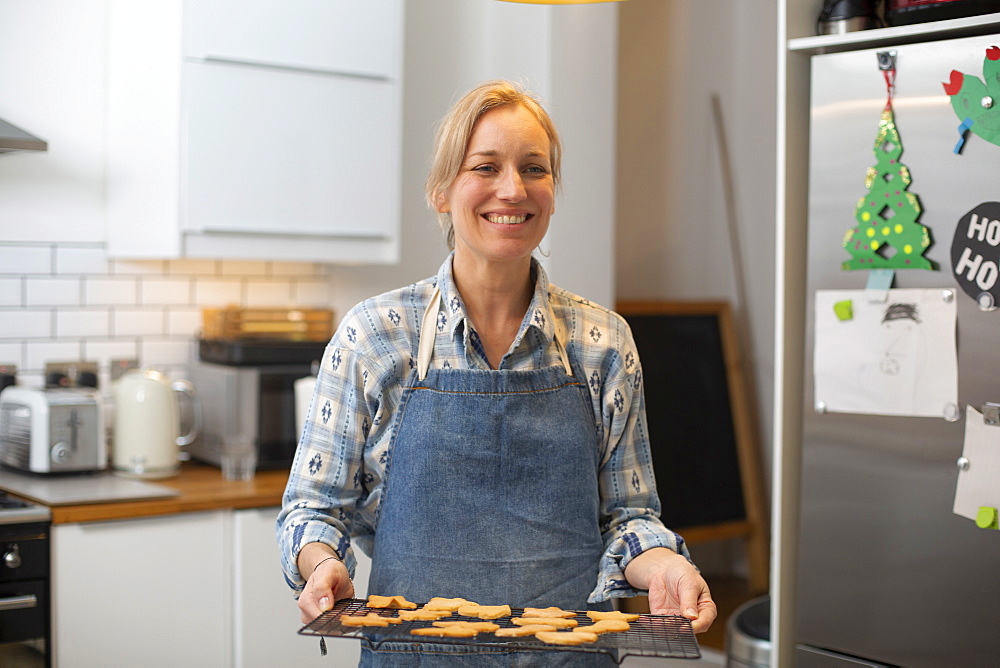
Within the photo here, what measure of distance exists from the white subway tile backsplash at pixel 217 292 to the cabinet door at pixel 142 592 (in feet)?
2.78

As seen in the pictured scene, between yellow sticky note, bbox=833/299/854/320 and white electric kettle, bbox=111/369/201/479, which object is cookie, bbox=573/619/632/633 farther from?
white electric kettle, bbox=111/369/201/479

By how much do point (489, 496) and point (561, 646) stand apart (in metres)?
0.41

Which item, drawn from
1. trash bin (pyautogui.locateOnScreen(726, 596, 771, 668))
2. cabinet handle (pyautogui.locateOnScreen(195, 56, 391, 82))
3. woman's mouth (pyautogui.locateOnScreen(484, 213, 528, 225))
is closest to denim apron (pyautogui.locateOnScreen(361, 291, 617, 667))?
woman's mouth (pyautogui.locateOnScreen(484, 213, 528, 225))

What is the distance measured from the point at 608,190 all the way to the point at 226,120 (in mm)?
1172

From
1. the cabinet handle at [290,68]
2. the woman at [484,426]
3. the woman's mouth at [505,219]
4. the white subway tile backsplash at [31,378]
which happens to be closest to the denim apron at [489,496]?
the woman at [484,426]

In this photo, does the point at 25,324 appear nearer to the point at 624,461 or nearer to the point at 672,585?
the point at 624,461

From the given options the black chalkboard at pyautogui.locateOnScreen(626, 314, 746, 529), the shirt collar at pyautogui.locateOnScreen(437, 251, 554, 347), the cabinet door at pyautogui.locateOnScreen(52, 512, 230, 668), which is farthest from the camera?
the black chalkboard at pyautogui.locateOnScreen(626, 314, 746, 529)

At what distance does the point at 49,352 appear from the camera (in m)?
3.06

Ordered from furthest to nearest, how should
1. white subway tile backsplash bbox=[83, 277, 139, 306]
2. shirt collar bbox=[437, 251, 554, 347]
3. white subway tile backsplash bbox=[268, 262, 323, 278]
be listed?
white subway tile backsplash bbox=[268, 262, 323, 278] < white subway tile backsplash bbox=[83, 277, 139, 306] < shirt collar bbox=[437, 251, 554, 347]

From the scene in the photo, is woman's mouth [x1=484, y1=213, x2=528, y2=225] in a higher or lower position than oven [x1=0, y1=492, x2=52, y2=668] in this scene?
higher

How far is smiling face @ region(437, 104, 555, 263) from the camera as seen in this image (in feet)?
5.27

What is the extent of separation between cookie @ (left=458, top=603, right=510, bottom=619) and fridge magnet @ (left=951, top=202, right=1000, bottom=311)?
1258mm

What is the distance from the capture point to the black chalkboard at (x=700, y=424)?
3910 millimetres

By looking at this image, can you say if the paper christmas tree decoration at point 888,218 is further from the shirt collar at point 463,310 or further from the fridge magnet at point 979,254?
the shirt collar at point 463,310
